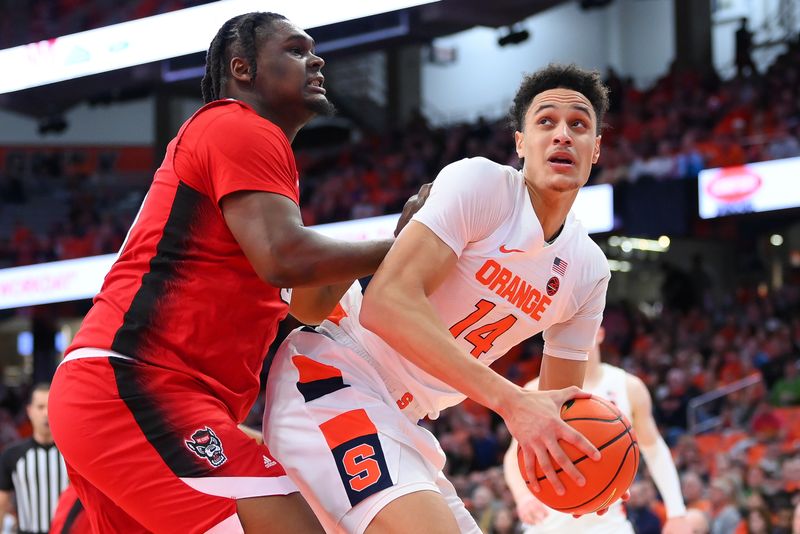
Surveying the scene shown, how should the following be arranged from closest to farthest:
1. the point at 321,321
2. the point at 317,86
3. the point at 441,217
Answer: the point at 441,217 → the point at 317,86 → the point at 321,321

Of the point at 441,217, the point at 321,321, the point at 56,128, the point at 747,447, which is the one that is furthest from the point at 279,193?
the point at 56,128

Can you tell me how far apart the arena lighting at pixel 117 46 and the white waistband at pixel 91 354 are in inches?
381

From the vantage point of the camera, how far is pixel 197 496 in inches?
113

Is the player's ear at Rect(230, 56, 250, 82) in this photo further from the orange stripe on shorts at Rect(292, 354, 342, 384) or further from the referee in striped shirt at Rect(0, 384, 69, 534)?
the referee in striped shirt at Rect(0, 384, 69, 534)

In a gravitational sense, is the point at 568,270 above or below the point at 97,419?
above

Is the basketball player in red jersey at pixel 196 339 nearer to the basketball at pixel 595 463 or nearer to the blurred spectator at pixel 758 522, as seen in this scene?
the basketball at pixel 595 463

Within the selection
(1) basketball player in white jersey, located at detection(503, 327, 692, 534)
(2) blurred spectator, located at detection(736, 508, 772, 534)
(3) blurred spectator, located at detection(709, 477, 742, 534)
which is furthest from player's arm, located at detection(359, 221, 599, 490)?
(3) blurred spectator, located at detection(709, 477, 742, 534)

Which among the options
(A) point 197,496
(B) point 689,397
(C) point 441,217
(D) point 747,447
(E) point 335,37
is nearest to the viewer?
(A) point 197,496

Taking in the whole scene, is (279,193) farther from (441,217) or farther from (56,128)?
(56,128)

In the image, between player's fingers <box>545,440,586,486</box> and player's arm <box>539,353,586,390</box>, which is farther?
player's arm <box>539,353,586,390</box>

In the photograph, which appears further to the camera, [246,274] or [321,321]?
[321,321]

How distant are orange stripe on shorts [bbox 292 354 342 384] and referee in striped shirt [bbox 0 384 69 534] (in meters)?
4.44

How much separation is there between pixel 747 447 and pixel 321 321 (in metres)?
8.15

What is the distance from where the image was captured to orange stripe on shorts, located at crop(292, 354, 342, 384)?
3.28 meters
